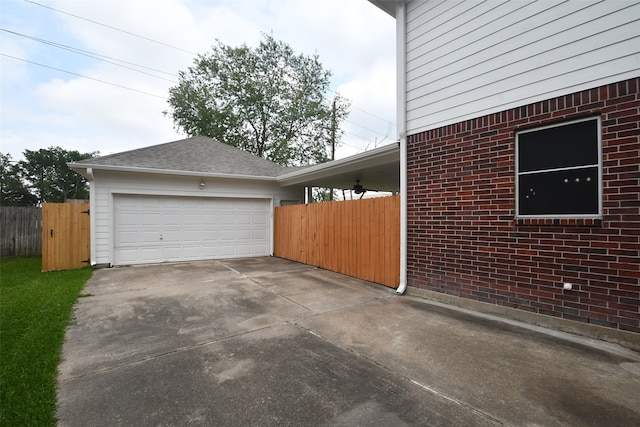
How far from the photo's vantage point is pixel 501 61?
4.04 metres

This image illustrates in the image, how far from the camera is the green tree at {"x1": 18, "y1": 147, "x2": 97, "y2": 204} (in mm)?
34750

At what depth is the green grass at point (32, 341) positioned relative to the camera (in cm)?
202

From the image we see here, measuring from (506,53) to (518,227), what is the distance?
2447 mm

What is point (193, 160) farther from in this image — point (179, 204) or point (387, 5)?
point (387, 5)

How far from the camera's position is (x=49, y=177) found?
36.1 m

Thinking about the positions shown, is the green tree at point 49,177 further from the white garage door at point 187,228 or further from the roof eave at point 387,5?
the roof eave at point 387,5

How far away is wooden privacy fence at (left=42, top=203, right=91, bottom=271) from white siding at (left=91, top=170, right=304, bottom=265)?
0.80 feet

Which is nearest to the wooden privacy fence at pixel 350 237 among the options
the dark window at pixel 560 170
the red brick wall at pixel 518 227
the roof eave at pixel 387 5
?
the red brick wall at pixel 518 227

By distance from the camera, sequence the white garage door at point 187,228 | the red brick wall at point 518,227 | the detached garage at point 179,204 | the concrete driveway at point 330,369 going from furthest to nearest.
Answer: the white garage door at point 187,228 < the detached garage at point 179,204 < the red brick wall at point 518,227 < the concrete driveway at point 330,369

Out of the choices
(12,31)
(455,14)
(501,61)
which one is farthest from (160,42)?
(501,61)

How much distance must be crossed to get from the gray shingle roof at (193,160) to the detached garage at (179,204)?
0.08 feet

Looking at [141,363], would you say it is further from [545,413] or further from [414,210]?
[414,210]

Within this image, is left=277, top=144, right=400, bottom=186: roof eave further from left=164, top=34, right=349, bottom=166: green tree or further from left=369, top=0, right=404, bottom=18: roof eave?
left=164, top=34, right=349, bottom=166: green tree

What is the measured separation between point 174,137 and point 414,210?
21.0m
